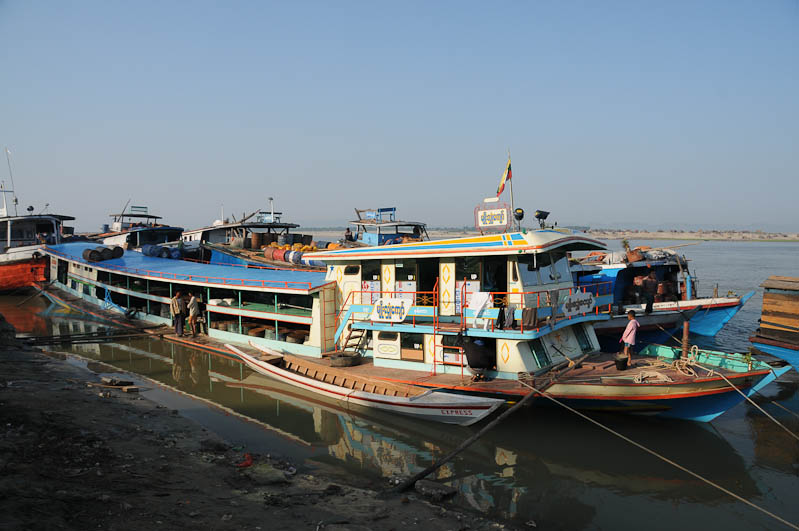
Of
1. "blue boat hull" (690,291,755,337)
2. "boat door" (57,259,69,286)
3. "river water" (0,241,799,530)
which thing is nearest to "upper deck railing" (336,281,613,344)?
A: "river water" (0,241,799,530)

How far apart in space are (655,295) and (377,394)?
1785 cm

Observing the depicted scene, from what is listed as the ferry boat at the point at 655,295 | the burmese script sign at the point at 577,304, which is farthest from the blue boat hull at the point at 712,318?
the burmese script sign at the point at 577,304

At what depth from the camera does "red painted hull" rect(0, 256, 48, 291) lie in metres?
36.2

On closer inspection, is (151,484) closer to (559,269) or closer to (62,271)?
(559,269)

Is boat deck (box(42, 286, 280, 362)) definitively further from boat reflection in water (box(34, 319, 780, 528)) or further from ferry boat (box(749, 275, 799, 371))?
ferry boat (box(749, 275, 799, 371))

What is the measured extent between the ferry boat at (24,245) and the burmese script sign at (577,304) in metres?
38.9

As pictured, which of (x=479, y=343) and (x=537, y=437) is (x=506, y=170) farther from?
(x=537, y=437)

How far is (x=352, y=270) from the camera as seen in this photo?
18.0 meters

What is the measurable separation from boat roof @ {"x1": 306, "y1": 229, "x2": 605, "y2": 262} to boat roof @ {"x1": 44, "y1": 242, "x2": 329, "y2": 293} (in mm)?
3801

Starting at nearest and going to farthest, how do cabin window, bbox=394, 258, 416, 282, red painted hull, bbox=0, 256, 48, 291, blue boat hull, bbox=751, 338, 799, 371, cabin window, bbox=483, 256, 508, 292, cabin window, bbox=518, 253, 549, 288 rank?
1. cabin window, bbox=518, 253, 549, 288
2. cabin window, bbox=483, 256, 508, 292
3. cabin window, bbox=394, 258, 416, 282
4. blue boat hull, bbox=751, 338, 799, 371
5. red painted hull, bbox=0, 256, 48, 291

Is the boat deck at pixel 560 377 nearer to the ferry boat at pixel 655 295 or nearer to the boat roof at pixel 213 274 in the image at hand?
the boat roof at pixel 213 274

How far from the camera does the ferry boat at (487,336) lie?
1315cm

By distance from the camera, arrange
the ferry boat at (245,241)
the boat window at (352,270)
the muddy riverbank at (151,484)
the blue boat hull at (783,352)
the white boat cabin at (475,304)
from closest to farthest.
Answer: the muddy riverbank at (151,484)
the white boat cabin at (475,304)
the blue boat hull at (783,352)
the boat window at (352,270)
the ferry boat at (245,241)

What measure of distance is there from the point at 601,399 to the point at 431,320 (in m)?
5.15
